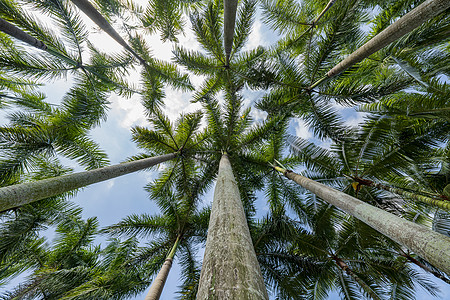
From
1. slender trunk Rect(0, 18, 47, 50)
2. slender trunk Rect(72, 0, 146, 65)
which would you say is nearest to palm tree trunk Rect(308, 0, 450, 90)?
slender trunk Rect(72, 0, 146, 65)

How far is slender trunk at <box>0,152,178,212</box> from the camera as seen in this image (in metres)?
2.36

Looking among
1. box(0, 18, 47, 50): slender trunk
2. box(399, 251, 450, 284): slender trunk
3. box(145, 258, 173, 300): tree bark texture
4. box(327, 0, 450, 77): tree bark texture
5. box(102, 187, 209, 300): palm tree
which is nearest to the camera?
box(327, 0, 450, 77): tree bark texture

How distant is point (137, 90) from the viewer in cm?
599

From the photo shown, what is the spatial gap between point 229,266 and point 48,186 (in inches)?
133

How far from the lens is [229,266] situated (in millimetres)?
1048

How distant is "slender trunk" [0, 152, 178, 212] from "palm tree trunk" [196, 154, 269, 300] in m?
2.78

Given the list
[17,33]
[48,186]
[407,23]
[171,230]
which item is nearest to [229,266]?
[48,186]

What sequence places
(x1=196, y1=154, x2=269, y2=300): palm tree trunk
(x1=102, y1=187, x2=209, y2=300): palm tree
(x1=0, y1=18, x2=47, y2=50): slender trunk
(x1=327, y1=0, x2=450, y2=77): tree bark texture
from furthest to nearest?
(x1=102, y1=187, x2=209, y2=300): palm tree
(x1=0, y1=18, x2=47, y2=50): slender trunk
(x1=327, y1=0, x2=450, y2=77): tree bark texture
(x1=196, y1=154, x2=269, y2=300): palm tree trunk

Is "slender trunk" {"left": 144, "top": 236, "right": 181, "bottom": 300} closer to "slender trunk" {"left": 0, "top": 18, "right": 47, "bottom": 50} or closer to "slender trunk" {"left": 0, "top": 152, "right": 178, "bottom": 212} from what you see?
"slender trunk" {"left": 0, "top": 152, "right": 178, "bottom": 212}

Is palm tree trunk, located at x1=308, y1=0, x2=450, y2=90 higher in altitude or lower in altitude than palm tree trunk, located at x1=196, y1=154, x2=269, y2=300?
higher

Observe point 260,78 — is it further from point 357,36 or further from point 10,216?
point 10,216

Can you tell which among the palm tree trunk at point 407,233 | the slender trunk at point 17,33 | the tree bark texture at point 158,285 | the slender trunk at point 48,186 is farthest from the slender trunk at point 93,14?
the tree bark texture at point 158,285

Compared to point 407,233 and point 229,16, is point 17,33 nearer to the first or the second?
point 229,16

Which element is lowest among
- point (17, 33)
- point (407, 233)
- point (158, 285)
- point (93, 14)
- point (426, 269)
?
point (158, 285)
